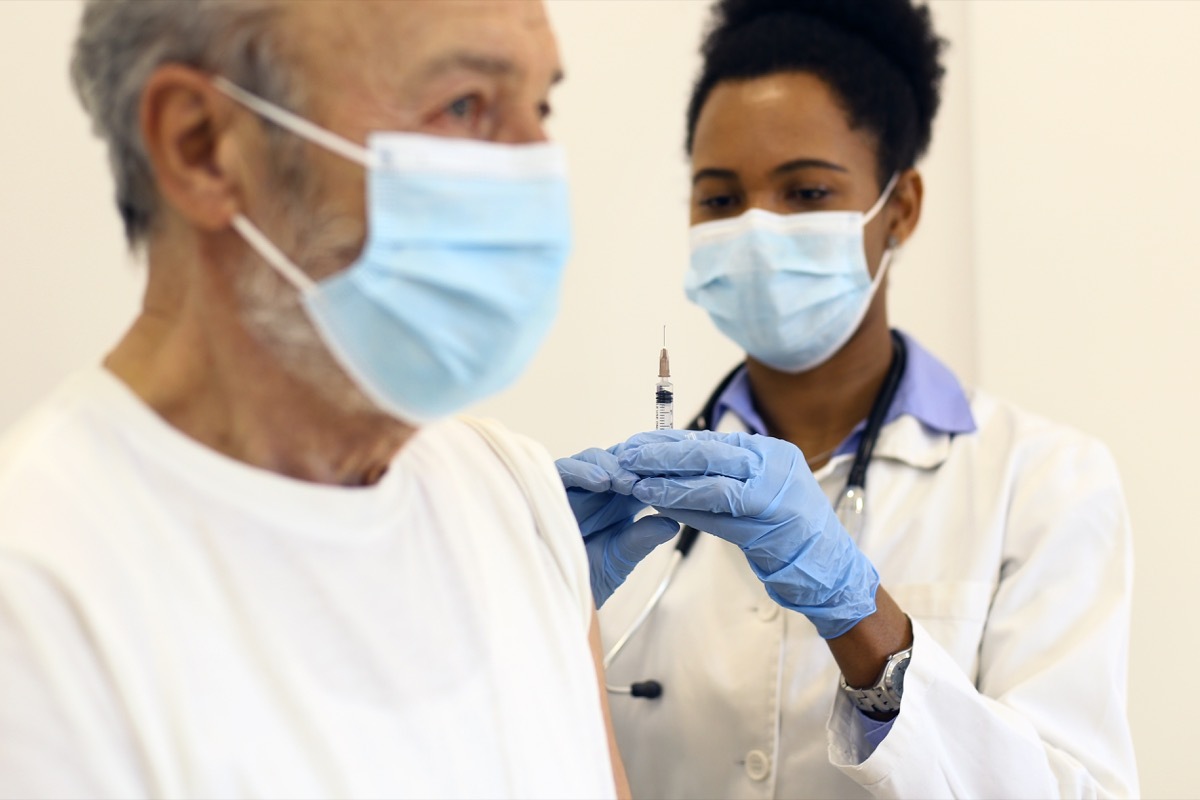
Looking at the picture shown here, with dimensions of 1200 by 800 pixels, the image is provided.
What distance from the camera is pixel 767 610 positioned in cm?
168

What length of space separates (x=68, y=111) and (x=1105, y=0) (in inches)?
80.7

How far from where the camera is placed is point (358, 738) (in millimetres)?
912

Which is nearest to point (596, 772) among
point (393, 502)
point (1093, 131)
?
point (393, 502)

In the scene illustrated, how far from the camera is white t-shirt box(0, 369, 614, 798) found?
0.78 metres

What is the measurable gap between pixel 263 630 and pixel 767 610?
3.11 ft

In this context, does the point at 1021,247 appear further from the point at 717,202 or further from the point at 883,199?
the point at 717,202

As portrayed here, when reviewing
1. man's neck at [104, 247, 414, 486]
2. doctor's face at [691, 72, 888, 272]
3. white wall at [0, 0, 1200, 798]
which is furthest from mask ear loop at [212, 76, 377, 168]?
doctor's face at [691, 72, 888, 272]

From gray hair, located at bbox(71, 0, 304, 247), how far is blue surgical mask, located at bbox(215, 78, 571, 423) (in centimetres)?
2

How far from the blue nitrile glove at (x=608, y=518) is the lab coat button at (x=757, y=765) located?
348 mm

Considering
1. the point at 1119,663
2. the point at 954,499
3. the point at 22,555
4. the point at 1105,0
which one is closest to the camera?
the point at 22,555

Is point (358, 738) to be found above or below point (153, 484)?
below

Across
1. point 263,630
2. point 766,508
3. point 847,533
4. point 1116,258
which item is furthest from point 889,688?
point 1116,258

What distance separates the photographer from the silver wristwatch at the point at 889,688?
1.44 m

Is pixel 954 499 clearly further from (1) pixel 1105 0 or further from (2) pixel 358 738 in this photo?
(1) pixel 1105 0
